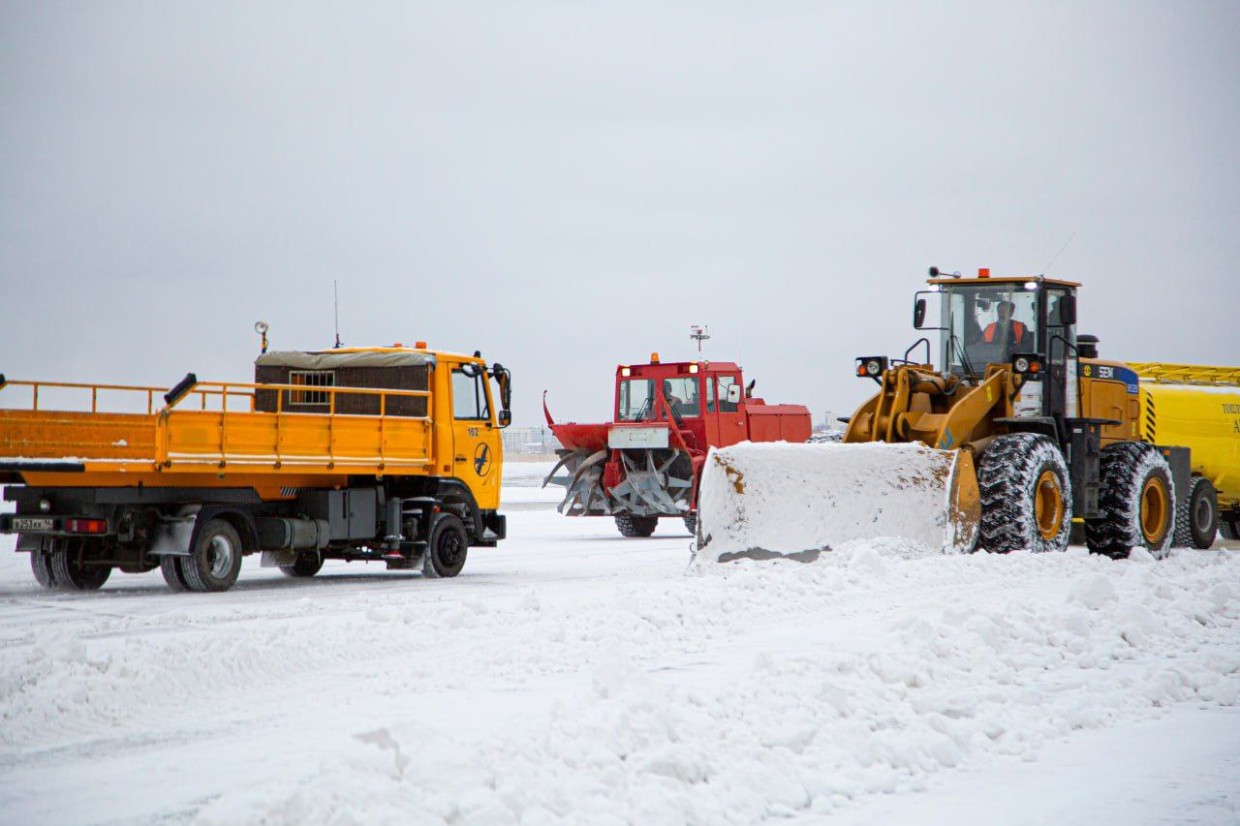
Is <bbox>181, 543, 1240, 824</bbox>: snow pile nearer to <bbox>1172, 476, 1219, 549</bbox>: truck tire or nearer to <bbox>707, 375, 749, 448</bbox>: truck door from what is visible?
<bbox>1172, 476, 1219, 549</bbox>: truck tire

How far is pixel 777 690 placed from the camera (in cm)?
625

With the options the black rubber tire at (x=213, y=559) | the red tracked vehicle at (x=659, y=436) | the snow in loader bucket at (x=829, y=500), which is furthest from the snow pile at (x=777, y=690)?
the red tracked vehicle at (x=659, y=436)

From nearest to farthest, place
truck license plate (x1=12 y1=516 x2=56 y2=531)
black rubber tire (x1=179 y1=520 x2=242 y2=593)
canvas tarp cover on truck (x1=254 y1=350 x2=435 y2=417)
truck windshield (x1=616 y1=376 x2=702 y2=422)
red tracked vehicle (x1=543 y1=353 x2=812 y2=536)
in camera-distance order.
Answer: truck license plate (x1=12 y1=516 x2=56 y2=531), black rubber tire (x1=179 y1=520 x2=242 y2=593), canvas tarp cover on truck (x1=254 y1=350 x2=435 y2=417), red tracked vehicle (x1=543 y1=353 x2=812 y2=536), truck windshield (x1=616 y1=376 x2=702 y2=422)

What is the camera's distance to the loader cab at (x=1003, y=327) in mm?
14367

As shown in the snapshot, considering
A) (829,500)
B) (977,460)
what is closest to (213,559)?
(829,500)

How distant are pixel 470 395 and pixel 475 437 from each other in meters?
0.46

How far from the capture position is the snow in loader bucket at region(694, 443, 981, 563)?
39.8ft

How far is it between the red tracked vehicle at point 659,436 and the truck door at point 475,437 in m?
5.52

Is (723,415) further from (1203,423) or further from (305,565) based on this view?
(305,565)

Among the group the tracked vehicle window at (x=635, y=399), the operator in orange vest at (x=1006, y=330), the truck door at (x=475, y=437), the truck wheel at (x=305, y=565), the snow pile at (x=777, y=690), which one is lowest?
the truck wheel at (x=305, y=565)

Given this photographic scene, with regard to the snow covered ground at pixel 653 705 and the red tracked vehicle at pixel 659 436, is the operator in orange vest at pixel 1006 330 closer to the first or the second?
the snow covered ground at pixel 653 705

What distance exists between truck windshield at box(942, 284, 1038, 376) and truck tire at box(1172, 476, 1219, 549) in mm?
3939

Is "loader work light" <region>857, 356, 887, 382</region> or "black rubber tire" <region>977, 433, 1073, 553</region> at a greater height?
"loader work light" <region>857, 356, 887, 382</region>

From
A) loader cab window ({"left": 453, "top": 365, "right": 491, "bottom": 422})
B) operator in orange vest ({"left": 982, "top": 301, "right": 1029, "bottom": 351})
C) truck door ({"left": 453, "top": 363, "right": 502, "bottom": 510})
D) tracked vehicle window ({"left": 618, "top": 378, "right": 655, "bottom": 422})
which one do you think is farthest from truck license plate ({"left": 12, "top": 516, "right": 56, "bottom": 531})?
tracked vehicle window ({"left": 618, "top": 378, "right": 655, "bottom": 422})
